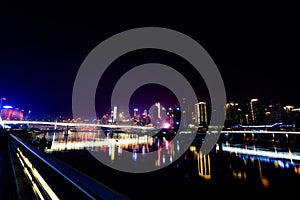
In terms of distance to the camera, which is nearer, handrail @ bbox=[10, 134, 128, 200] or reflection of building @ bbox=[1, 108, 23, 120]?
handrail @ bbox=[10, 134, 128, 200]

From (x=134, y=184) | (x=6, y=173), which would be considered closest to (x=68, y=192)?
(x=6, y=173)

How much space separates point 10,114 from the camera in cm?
9656

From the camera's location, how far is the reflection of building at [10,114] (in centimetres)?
9269

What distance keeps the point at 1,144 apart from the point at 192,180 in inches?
533

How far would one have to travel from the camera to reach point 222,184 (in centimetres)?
1241

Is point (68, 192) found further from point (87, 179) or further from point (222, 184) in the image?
point (222, 184)

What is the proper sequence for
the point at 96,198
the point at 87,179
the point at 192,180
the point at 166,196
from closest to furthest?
the point at 96,198, the point at 87,179, the point at 166,196, the point at 192,180

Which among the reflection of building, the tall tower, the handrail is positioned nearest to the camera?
the handrail

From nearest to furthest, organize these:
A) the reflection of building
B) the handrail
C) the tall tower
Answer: the handrail → the reflection of building → the tall tower

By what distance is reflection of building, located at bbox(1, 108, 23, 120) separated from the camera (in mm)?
92688

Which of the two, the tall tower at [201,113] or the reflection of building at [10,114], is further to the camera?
the tall tower at [201,113]

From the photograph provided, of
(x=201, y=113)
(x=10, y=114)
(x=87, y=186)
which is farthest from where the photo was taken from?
(x=201, y=113)

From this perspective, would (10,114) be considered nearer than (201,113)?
Yes

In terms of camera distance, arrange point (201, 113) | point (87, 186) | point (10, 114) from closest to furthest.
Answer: point (87, 186) → point (10, 114) → point (201, 113)
